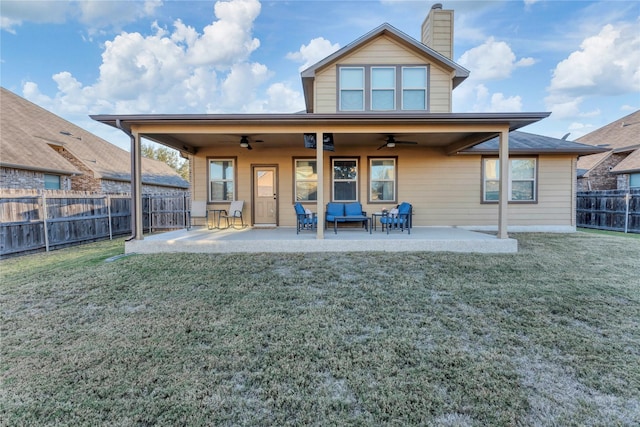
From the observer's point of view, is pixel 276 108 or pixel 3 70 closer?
pixel 3 70

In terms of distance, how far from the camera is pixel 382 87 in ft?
28.7

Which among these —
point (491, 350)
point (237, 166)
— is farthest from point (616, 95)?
point (491, 350)

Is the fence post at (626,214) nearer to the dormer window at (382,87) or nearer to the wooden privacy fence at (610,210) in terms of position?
the wooden privacy fence at (610,210)

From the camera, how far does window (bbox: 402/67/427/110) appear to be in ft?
28.7

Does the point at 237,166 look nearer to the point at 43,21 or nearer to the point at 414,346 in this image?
the point at 414,346

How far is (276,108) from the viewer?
22000 millimetres

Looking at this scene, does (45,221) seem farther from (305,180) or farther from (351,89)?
(351,89)

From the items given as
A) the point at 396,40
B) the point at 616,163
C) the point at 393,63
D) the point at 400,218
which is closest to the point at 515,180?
the point at 400,218

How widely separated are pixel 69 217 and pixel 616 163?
24562mm

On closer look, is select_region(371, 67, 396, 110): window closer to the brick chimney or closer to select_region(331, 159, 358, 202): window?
select_region(331, 159, 358, 202): window

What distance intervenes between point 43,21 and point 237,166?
12472 millimetres

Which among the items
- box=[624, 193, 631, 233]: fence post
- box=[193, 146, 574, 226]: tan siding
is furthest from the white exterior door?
box=[624, 193, 631, 233]: fence post

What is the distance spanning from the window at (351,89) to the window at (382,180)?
5.64 feet

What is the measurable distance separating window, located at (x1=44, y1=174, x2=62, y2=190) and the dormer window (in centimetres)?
1149
